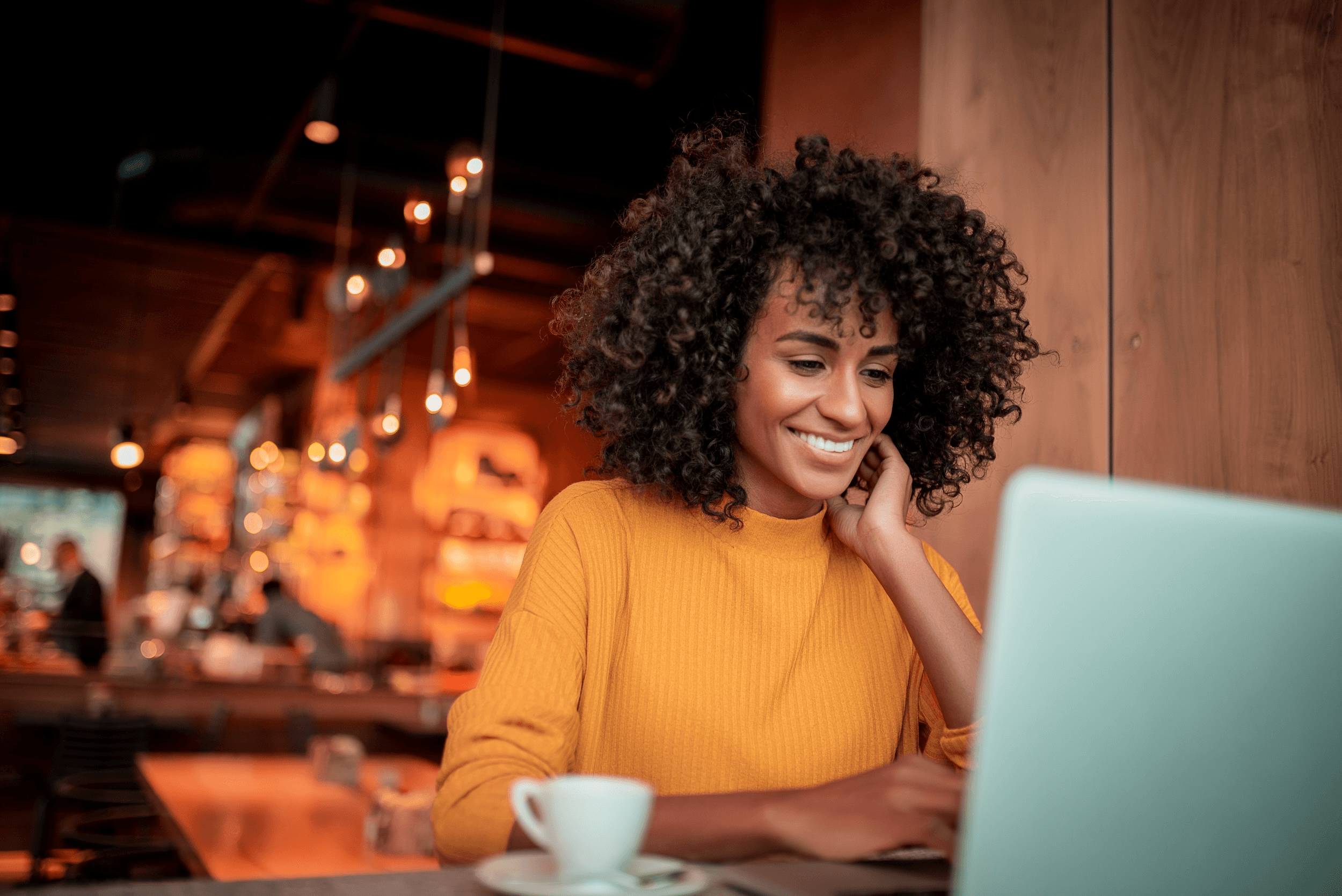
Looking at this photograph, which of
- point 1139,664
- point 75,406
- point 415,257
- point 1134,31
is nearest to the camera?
point 1139,664

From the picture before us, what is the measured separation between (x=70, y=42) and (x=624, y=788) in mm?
5095

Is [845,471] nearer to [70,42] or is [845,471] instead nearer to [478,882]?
[478,882]

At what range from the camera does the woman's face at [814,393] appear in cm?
133

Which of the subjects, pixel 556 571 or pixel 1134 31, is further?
pixel 1134 31

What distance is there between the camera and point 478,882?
0.76 metres

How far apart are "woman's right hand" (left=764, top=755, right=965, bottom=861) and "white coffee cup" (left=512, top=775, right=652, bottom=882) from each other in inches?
8.4

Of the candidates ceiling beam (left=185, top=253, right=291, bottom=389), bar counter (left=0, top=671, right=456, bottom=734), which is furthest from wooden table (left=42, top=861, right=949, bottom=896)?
ceiling beam (left=185, top=253, right=291, bottom=389)

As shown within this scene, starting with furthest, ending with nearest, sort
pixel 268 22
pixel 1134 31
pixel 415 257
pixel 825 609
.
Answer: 1. pixel 415 257
2. pixel 268 22
3. pixel 1134 31
4. pixel 825 609

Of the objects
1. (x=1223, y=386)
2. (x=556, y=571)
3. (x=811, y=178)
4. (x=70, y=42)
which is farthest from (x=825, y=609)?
(x=70, y=42)

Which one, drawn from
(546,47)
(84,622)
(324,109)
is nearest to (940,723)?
(546,47)

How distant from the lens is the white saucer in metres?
0.70

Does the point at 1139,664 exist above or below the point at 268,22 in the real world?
below

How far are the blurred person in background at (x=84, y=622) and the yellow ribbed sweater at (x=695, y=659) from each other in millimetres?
7802

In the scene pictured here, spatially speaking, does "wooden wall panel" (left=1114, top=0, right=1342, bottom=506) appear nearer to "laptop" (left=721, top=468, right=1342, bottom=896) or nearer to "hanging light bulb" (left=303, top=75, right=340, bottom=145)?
"laptop" (left=721, top=468, right=1342, bottom=896)
